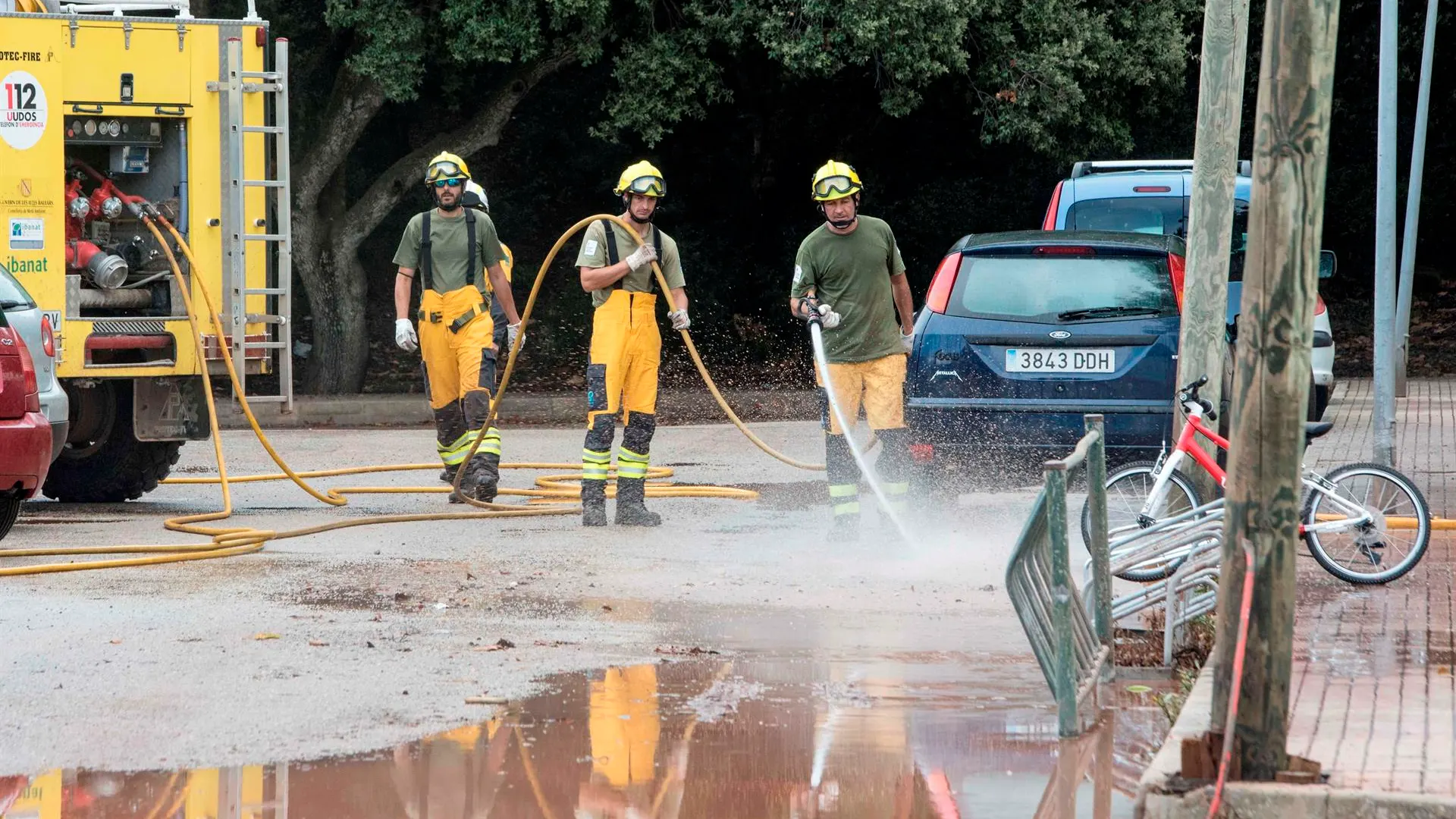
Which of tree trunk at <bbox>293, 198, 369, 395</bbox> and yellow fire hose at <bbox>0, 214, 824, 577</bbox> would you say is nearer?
yellow fire hose at <bbox>0, 214, 824, 577</bbox>

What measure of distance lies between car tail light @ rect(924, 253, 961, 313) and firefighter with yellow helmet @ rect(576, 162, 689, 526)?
4.50 ft

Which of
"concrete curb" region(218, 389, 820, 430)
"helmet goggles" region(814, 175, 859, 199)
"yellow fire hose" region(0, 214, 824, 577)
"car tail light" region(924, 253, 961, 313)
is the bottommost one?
"concrete curb" region(218, 389, 820, 430)

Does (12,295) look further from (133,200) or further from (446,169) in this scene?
(446,169)

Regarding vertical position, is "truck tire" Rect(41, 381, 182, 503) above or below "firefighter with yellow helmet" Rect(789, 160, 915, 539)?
below

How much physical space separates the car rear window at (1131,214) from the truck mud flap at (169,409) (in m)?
7.07

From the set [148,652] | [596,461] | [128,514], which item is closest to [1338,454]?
[596,461]

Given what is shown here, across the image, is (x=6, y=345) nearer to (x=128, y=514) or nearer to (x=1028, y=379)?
(x=128, y=514)

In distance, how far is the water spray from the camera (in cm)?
965

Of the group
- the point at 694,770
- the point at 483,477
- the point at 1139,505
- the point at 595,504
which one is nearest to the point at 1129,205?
the point at 483,477

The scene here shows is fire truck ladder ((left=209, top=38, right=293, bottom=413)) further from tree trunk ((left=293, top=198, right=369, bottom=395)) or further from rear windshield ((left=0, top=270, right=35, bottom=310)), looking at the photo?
tree trunk ((left=293, top=198, right=369, bottom=395))

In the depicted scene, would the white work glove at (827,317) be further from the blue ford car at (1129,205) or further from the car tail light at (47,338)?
the blue ford car at (1129,205)

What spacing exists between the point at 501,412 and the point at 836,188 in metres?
9.91

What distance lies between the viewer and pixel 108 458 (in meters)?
12.1

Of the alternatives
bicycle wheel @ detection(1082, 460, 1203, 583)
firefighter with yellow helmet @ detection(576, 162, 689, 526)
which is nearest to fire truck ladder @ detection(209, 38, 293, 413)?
firefighter with yellow helmet @ detection(576, 162, 689, 526)
